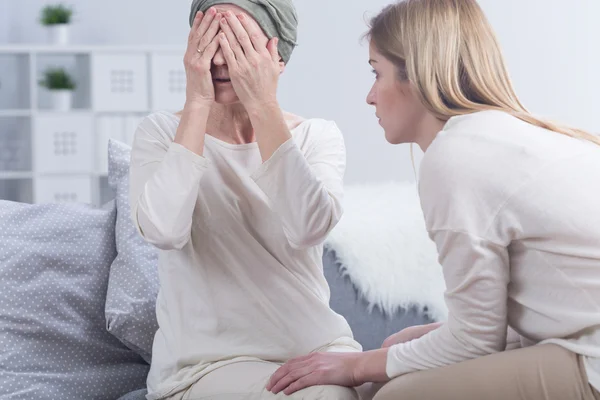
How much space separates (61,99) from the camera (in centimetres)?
529

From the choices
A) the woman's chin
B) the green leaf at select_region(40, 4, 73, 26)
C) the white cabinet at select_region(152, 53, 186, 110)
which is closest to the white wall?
the green leaf at select_region(40, 4, 73, 26)

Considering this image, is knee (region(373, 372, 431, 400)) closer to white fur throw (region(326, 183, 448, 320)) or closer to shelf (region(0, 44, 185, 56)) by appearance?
white fur throw (region(326, 183, 448, 320))

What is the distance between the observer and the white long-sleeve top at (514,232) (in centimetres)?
119

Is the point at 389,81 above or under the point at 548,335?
above

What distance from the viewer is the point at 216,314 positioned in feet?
5.23

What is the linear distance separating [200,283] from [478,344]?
1.85 ft

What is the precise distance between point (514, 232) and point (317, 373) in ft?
1.28

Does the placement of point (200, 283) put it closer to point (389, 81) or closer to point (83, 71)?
point (389, 81)

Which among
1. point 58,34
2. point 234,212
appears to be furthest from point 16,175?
point 234,212

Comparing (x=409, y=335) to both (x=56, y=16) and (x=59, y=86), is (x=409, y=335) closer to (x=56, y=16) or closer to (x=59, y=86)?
(x=59, y=86)

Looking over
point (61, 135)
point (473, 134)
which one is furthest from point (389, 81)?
point (61, 135)

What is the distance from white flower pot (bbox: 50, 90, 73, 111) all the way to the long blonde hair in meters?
4.21

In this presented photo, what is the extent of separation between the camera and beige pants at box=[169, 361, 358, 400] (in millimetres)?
1354

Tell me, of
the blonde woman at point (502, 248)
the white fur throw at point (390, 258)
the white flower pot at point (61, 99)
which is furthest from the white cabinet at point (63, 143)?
the blonde woman at point (502, 248)
